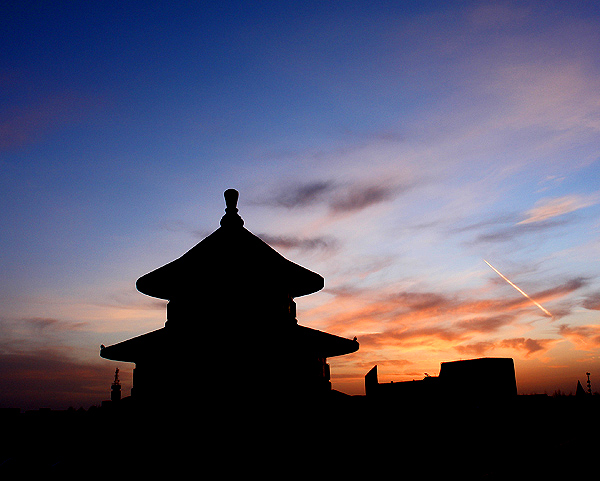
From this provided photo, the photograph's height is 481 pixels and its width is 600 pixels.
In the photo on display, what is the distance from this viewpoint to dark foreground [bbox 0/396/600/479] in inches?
229

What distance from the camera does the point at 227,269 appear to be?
6.68m

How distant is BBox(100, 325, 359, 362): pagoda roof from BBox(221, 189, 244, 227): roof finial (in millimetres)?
2042

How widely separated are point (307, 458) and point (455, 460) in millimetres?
3242

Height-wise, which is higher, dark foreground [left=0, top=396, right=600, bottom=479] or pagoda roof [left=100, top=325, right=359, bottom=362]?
pagoda roof [left=100, top=325, right=359, bottom=362]

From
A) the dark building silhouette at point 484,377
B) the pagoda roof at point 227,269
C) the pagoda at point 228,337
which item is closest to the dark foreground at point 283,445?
the pagoda at point 228,337

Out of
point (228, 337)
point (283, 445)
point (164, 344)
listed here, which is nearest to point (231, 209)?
point (228, 337)

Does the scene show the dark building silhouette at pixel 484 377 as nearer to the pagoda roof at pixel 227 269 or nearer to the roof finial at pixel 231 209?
the pagoda roof at pixel 227 269

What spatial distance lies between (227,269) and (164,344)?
1.42m

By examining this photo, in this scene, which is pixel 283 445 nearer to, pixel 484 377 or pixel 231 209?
pixel 231 209

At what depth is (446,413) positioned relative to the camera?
841 centimetres

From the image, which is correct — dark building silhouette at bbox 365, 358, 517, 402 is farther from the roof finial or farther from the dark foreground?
the roof finial

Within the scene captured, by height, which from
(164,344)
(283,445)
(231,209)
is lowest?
(283,445)

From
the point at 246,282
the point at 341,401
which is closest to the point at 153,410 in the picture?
the point at 246,282

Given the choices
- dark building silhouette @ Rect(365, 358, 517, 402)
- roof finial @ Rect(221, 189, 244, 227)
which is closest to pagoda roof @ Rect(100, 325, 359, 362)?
roof finial @ Rect(221, 189, 244, 227)
